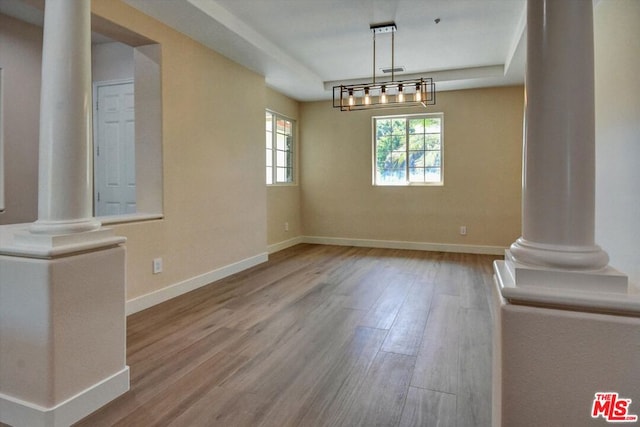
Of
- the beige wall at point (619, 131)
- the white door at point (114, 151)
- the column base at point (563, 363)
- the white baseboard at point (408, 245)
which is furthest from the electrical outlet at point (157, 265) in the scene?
the white baseboard at point (408, 245)

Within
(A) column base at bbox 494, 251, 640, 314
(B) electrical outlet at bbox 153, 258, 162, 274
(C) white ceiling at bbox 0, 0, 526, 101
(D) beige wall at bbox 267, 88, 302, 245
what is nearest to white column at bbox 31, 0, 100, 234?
(C) white ceiling at bbox 0, 0, 526, 101

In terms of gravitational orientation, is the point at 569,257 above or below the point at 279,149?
below

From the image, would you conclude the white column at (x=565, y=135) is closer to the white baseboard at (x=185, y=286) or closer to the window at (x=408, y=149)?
the white baseboard at (x=185, y=286)

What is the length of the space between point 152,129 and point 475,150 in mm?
4778

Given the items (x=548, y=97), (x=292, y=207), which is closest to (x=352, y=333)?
(x=548, y=97)

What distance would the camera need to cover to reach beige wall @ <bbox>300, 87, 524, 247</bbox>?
586 centimetres

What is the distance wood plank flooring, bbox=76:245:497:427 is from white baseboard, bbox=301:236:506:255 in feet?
6.21

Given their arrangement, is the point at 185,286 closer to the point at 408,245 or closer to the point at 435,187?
the point at 408,245

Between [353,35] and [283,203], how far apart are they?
123 inches

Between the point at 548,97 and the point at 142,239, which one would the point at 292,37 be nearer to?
the point at 142,239

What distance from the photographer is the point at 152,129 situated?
11.6ft

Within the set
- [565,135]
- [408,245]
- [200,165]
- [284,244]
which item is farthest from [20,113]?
[408,245]

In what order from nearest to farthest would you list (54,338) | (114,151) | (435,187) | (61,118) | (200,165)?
(54,338) → (61,118) → (200,165) → (114,151) → (435,187)

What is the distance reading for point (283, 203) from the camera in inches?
255
